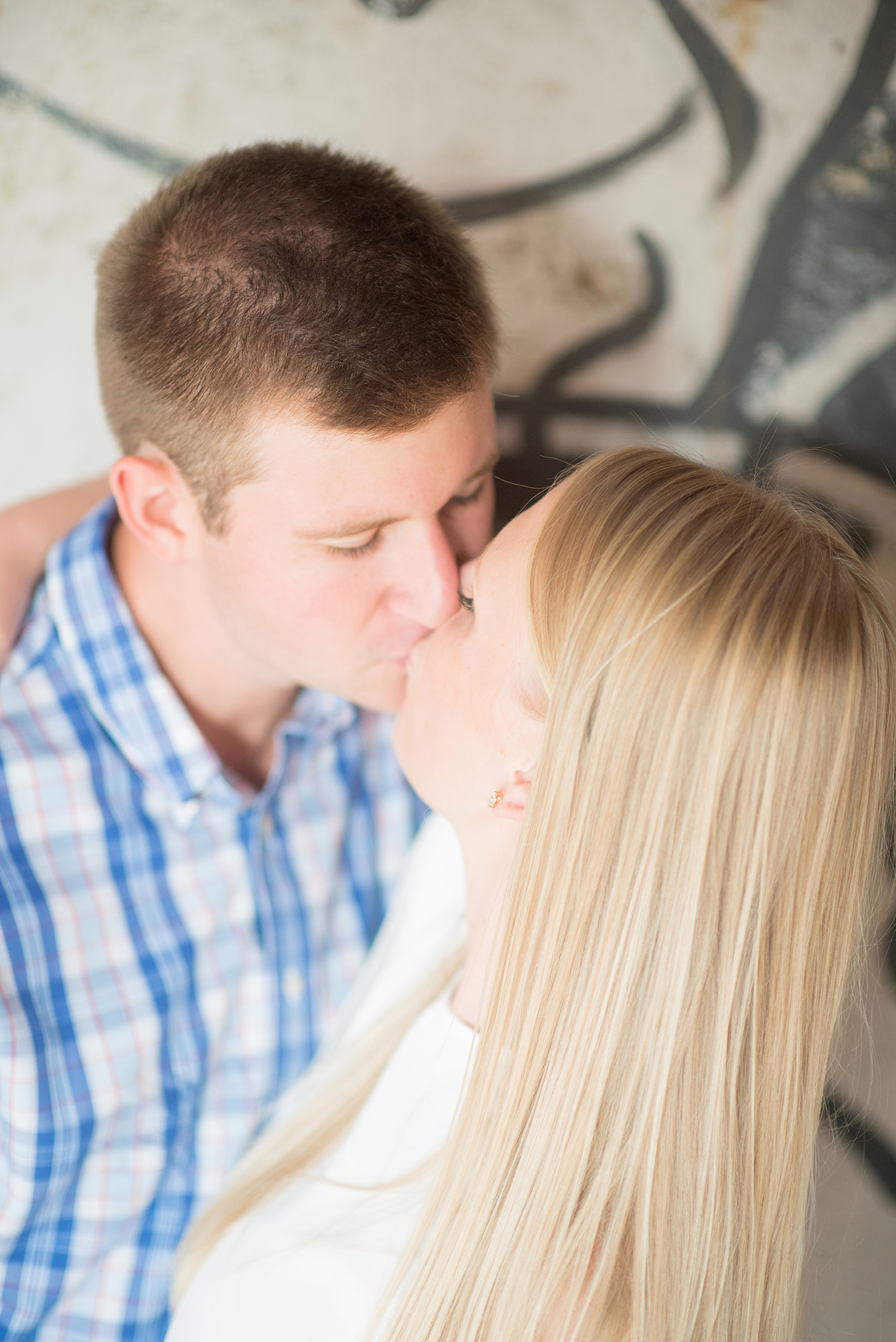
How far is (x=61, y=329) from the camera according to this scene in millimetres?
1690

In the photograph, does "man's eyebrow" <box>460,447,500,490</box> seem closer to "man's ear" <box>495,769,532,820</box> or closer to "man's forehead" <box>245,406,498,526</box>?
"man's forehead" <box>245,406,498,526</box>

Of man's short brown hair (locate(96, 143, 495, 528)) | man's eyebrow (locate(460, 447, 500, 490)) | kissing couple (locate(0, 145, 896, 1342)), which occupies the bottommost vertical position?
kissing couple (locate(0, 145, 896, 1342))

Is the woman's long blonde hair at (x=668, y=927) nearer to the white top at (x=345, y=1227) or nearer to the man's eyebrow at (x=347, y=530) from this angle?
the white top at (x=345, y=1227)

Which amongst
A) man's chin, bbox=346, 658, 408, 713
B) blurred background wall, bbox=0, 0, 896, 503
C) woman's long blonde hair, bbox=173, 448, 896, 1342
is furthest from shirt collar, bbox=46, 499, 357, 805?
woman's long blonde hair, bbox=173, 448, 896, 1342

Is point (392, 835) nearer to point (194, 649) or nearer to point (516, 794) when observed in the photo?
point (194, 649)

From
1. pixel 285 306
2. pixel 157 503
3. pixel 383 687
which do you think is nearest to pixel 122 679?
pixel 157 503

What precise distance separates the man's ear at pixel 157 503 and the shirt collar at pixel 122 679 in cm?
15

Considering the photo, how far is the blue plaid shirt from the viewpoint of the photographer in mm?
1340

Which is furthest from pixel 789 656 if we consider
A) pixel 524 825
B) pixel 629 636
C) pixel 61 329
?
pixel 61 329

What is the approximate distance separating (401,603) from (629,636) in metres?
0.46

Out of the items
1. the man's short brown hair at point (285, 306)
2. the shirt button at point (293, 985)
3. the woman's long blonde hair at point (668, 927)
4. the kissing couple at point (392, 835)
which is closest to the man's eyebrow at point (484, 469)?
the kissing couple at point (392, 835)

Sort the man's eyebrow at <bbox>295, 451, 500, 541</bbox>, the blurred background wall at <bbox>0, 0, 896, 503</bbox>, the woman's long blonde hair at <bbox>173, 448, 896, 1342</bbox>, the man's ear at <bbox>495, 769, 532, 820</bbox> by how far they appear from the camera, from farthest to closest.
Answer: the blurred background wall at <bbox>0, 0, 896, 503</bbox> < the man's eyebrow at <bbox>295, 451, 500, 541</bbox> < the man's ear at <bbox>495, 769, 532, 820</bbox> < the woman's long blonde hair at <bbox>173, 448, 896, 1342</bbox>

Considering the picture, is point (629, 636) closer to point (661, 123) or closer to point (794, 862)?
point (794, 862)

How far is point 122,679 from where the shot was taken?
1449 millimetres
